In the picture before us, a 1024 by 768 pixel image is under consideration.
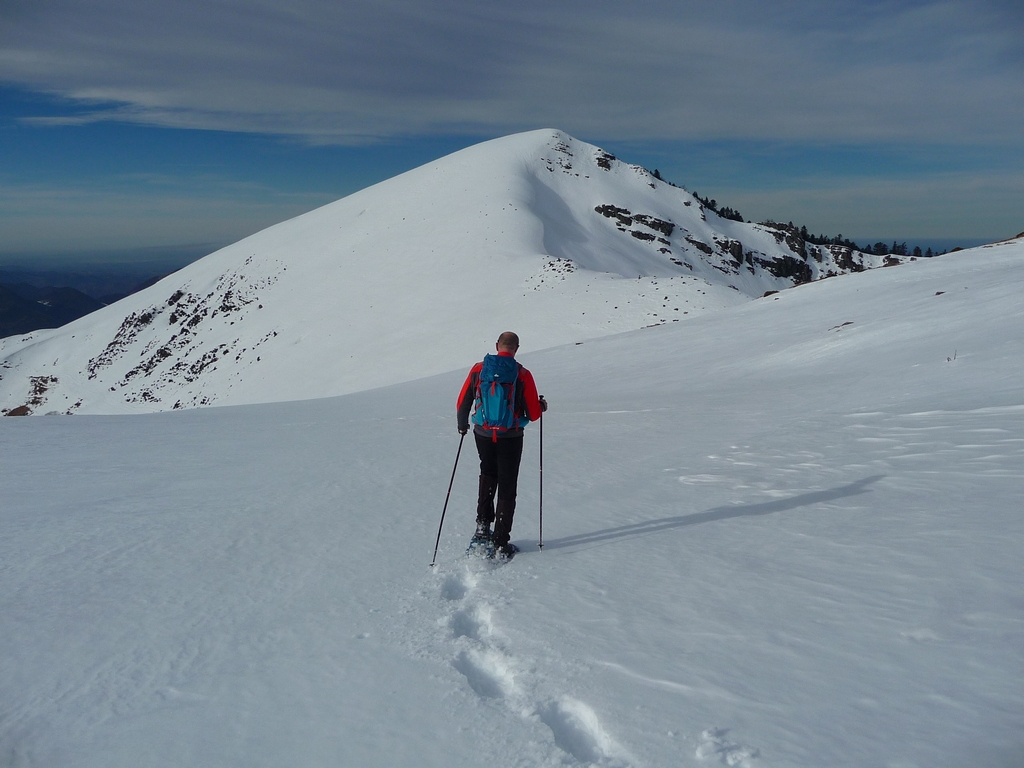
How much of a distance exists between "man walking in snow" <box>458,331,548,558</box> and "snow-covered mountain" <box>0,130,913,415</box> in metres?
30.4

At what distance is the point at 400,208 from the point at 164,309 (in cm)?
2758

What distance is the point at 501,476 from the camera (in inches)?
250

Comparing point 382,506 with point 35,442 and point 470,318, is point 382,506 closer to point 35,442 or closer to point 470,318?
point 35,442

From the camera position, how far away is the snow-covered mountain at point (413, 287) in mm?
41875

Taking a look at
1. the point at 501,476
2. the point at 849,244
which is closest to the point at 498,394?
the point at 501,476

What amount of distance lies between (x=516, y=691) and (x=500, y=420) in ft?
8.55

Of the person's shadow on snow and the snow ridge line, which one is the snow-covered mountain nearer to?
the person's shadow on snow

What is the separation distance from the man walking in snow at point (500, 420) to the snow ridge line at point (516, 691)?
1081mm

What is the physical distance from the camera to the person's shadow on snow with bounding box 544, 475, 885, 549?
678cm

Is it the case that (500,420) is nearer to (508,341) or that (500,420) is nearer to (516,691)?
(508,341)

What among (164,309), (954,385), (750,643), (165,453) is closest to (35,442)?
(165,453)

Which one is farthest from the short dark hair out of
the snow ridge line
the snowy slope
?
the snow ridge line

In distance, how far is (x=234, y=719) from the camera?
3822 mm

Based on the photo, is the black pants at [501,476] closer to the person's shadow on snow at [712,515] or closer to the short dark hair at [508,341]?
the person's shadow on snow at [712,515]
